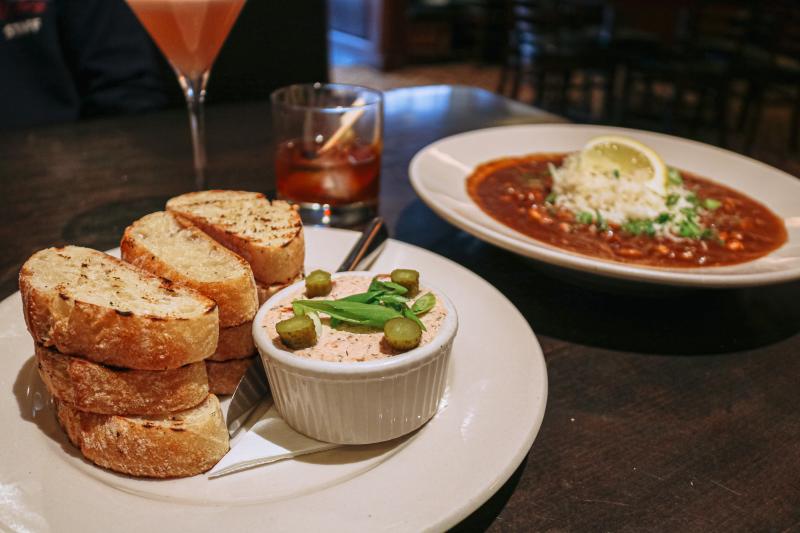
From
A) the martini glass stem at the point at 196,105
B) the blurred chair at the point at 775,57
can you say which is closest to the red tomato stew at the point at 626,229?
the martini glass stem at the point at 196,105

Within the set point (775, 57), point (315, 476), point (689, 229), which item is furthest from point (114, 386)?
point (775, 57)

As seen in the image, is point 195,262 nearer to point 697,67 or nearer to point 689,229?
point 689,229

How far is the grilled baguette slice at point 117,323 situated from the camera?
1006 mm

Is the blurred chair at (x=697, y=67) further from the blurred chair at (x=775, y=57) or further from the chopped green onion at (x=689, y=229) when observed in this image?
the chopped green onion at (x=689, y=229)

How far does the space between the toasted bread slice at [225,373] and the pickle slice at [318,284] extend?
172 mm

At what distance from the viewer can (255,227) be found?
138 cm

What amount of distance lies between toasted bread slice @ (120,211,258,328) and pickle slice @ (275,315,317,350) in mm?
155

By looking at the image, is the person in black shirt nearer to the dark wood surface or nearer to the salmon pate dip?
the dark wood surface

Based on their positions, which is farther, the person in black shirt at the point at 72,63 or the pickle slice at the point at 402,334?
the person in black shirt at the point at 72,63

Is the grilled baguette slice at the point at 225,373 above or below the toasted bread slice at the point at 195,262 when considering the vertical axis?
below


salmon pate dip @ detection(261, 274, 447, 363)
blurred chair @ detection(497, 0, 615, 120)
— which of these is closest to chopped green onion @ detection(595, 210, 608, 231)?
salmon pate dip @ detection(261, 274, 447, 363)

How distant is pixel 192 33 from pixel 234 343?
1.03 metres

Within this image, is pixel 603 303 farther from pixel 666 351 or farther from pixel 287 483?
pixel 287 483

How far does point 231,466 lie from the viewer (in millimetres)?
1000
